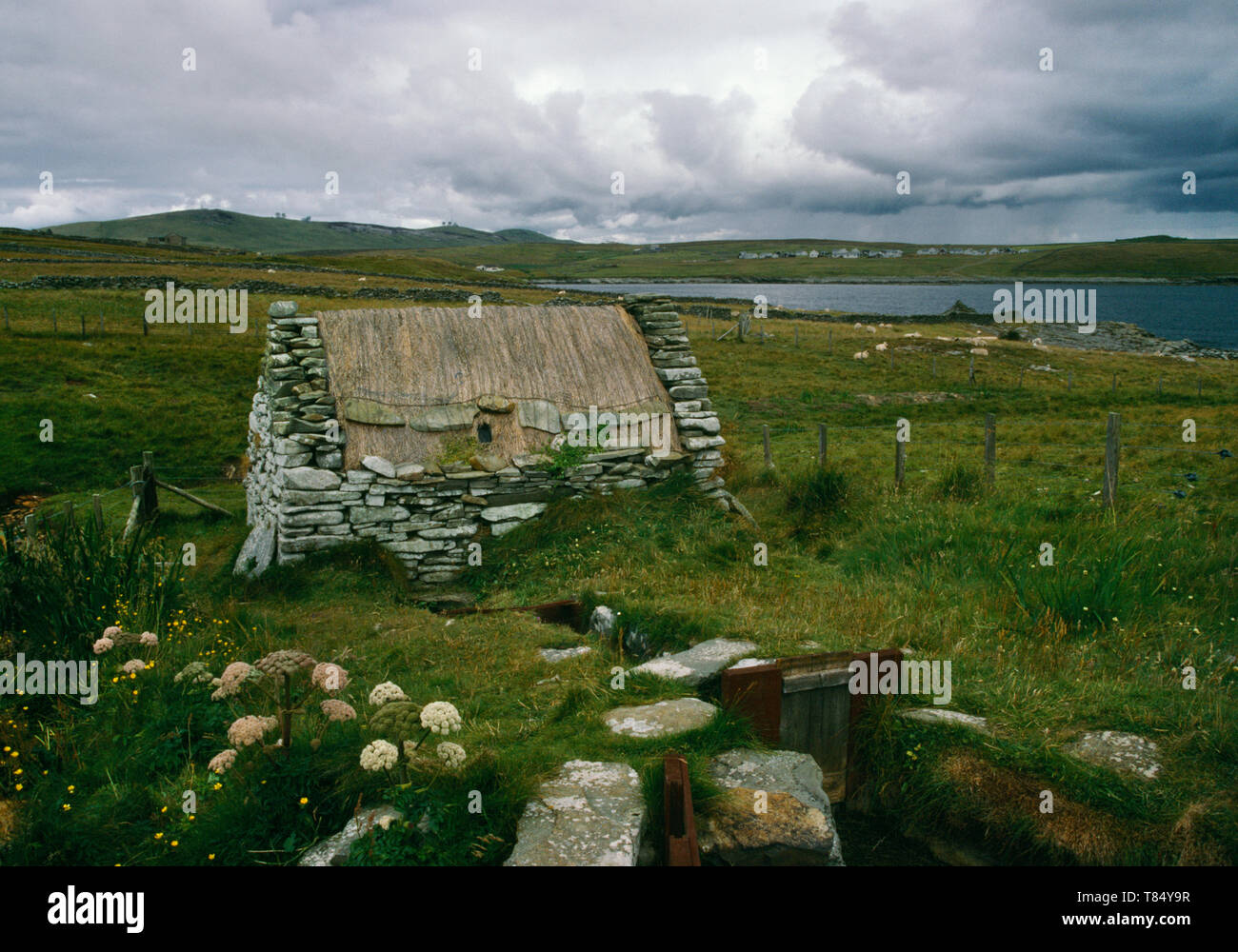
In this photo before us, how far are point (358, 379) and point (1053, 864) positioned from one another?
9.82 metres

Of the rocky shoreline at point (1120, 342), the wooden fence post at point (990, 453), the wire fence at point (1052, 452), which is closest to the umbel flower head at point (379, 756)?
the wire fence at point (1052, 452)

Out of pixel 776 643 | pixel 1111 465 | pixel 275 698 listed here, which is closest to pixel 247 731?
pixel 275 698

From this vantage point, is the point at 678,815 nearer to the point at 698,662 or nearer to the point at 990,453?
the point at 698,662

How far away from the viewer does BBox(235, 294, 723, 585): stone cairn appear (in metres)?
10.3

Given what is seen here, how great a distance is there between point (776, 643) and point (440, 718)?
11.1 ft

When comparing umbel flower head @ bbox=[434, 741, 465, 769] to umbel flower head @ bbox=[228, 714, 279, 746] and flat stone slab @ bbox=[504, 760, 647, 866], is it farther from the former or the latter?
umbel flower head @ bbox=[228, 714, 279, 746]

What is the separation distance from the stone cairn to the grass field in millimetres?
390

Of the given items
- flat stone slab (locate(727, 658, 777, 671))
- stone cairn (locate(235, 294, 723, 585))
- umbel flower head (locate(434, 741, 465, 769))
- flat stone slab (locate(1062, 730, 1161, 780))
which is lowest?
flat stone slab (locate(1062, 730, 1161, 780))

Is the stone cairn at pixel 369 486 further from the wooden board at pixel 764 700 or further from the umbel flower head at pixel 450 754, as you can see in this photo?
the umbel flower head at pixel 450 754

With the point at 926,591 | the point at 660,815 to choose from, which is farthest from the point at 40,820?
the point at 926,591

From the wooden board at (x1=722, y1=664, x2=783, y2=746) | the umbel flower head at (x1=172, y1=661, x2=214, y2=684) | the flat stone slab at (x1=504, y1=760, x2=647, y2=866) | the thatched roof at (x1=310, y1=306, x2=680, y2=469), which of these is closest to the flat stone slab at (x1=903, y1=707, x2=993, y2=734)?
the wooden board at (x1=722, y1=664, x2=783, y2=746)

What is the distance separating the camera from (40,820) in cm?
434

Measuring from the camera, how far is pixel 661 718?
5.44 m
